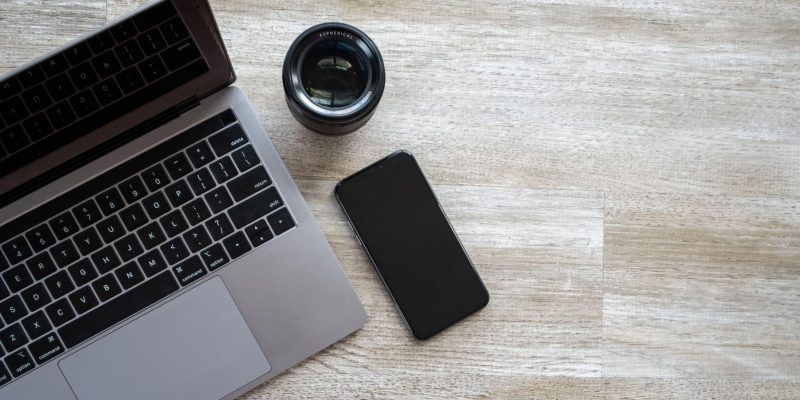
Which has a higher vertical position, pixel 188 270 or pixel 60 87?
pixel 60 87

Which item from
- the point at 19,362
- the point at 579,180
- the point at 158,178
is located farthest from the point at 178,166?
the point at 579,180

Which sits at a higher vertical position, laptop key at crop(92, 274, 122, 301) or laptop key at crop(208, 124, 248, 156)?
laptop key at crop(208, 124, 248, 156)

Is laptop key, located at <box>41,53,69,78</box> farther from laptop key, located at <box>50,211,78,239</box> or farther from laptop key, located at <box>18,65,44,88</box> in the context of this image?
laptop key, located at <box>50,211,78,239</box>

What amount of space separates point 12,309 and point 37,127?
17 cm

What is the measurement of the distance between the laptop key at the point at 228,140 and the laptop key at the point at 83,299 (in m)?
0.17

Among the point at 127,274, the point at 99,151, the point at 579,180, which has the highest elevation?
the point at 99,151

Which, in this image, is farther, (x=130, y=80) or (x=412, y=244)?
(x=412, y=244)

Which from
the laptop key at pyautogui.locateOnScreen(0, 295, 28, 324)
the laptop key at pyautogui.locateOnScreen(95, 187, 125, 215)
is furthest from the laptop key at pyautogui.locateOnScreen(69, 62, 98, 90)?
the laptop key at pyautogui.locateOnScreen(0, 295, 28, 324)

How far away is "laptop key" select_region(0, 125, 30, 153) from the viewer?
0.69 meters

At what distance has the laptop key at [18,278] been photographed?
0.73m

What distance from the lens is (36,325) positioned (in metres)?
0.73

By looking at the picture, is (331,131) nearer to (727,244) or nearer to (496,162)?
(496,162)

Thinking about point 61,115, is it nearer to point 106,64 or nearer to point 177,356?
A: point 106,64

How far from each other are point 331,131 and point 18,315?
33 cm
